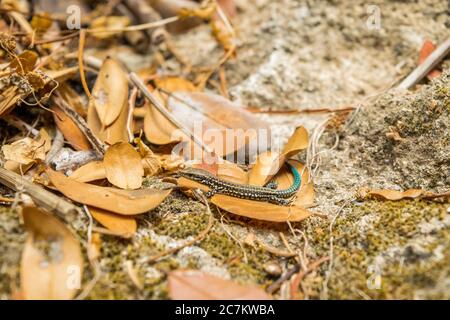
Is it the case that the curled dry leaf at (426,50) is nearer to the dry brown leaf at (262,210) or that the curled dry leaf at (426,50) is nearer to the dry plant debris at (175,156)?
the dry plant debris at (175,156)

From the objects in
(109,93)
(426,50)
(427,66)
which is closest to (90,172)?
(109,93)

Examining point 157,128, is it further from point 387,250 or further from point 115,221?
point 387,250

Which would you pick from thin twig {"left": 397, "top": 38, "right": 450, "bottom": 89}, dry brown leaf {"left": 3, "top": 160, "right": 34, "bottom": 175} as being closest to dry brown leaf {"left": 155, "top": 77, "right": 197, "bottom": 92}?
dry brown leaf {"left": 3, "top": 160, "right": 34, "bottom": 175}

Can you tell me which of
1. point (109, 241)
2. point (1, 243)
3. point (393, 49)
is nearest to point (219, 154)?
point (109, 241)

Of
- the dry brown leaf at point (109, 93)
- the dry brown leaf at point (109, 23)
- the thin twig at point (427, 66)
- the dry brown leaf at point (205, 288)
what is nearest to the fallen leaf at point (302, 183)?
the dry brown leaf at point (205, 288)
